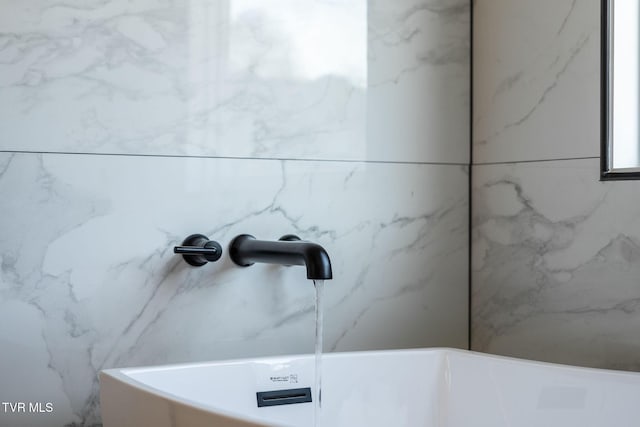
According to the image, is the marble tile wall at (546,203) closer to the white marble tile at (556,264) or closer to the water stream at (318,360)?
the white marble tile at (556,264)

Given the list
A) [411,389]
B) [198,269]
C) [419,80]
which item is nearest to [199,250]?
[198,269]

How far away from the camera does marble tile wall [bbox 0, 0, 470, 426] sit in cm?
124

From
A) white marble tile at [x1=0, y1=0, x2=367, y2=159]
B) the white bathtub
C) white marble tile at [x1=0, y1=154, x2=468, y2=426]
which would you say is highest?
white marble tile at [x1=0, y1=0, x2=367, y2=159]

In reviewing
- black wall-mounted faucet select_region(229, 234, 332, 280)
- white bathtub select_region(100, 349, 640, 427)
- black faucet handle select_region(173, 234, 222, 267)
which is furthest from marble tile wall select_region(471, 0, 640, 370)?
black faucet handle select_region(173, 234, 222, 267)

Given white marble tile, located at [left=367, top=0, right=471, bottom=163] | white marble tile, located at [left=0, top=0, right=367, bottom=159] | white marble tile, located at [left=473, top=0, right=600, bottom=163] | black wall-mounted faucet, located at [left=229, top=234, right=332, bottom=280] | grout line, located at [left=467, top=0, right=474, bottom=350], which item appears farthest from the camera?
grout line, located at [left=467, top=0, right=474, bottom=350]

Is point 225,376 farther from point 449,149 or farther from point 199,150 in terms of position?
point 449,149

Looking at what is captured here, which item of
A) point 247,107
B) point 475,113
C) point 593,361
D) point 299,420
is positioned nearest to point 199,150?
point 247,107

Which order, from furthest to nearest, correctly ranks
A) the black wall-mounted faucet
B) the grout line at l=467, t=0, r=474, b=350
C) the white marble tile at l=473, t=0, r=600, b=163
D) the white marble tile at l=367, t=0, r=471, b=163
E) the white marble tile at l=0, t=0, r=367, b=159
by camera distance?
the grout line at l=467, t=0, r=474, b=350, the white marble tile at l=367, t=0, r=471, b=163, the white marble tile at l=473, t=0, r=600, b=163, the white marble tile at l=0, t=0, r=367, b=159, the black wall-mounted faucet

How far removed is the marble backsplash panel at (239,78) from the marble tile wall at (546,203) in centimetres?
9

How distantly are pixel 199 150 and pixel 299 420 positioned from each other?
1.55ft

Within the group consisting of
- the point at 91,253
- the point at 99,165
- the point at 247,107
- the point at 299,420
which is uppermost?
the point at 247,107

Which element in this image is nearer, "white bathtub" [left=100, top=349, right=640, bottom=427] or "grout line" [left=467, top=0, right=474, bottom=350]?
"white bathtub" [left=100, top=349, right=640, bottom=427]

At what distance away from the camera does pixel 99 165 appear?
1.27 metres

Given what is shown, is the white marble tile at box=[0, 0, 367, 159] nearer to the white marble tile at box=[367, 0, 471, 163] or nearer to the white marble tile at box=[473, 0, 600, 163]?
the white marble tile at box=[367, 0, 471, 163]
